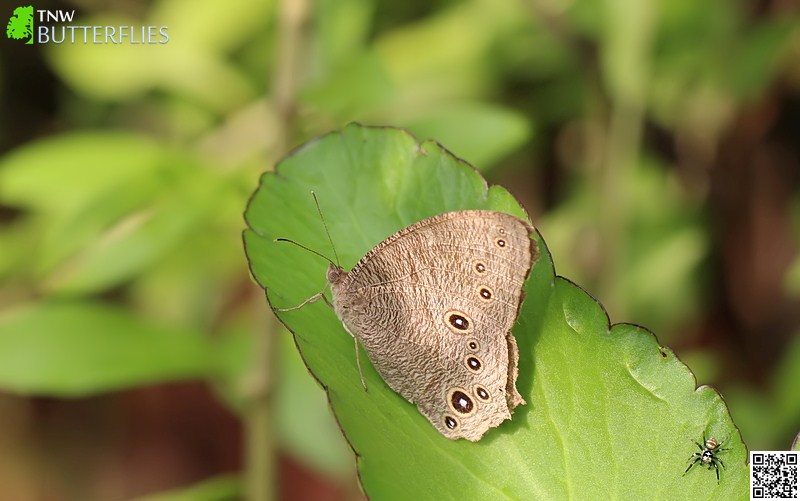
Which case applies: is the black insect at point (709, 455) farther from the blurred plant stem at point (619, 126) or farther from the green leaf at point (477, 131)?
the blurred plant stem at point (619, 126)

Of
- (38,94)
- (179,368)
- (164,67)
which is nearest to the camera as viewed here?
(179,368)

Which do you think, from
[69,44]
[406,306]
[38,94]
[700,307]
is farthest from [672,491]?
[38,94]

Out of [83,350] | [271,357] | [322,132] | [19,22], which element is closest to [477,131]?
[322,132]

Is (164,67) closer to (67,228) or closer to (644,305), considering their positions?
(67,228)

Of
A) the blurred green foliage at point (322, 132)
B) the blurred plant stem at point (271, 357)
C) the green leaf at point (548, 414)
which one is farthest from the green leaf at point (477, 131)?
the green leaf at point (548, 414)

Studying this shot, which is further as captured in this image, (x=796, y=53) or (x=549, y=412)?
(x=796, y=53)

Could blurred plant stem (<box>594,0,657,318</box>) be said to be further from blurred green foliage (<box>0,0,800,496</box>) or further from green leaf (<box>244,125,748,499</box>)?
green leaf (<box>244,125,748,499</box>)

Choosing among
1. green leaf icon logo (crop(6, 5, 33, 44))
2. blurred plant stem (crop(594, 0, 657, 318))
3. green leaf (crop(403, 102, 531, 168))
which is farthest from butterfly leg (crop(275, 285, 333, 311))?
green leaf icon logo (crop(6, 5, 33, 44))

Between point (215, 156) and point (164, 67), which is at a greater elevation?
point (164, 67)
